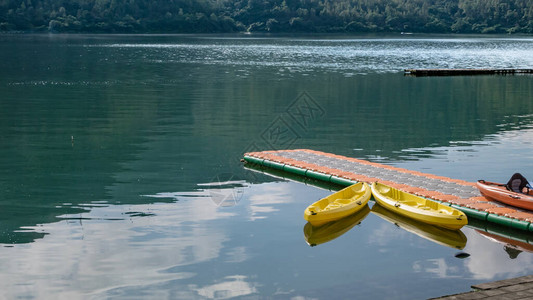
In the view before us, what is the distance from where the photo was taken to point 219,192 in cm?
3228

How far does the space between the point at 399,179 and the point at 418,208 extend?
5.51 metres

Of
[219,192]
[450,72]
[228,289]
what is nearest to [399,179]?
[219,192]

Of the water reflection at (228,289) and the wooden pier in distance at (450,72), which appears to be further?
the wooden pier in distance at (450,72)

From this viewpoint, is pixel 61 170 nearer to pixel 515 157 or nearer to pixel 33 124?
pixel 33 124

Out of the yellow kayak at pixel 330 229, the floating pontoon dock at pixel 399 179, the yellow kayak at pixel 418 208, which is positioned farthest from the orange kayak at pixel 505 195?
the yellow kayak at pixel 330 229

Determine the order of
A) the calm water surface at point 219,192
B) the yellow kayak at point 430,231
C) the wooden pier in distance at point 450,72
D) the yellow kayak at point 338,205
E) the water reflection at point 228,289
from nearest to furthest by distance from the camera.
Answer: the water reflection at point 228,289, the calm water surface at point 219,192, the yellow kayak at point 430,231, the yellow kayak at point 338,205, the wooden pier in distance at point 450,72

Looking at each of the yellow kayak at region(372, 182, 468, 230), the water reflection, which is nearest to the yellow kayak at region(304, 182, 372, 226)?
the yellow kayak at region(372, 182, 468, 230)

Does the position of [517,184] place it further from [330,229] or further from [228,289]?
[228,289]

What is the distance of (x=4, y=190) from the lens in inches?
1270

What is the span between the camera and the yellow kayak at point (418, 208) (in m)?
25.8

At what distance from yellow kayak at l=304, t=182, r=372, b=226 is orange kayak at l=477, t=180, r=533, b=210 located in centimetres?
443

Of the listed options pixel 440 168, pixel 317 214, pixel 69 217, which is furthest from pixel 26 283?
pixel 440 168

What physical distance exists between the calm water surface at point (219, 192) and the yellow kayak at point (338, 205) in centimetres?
72

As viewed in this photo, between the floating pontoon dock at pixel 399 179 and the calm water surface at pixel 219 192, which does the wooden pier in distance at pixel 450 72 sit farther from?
the floating pontoon dock at pixel 399 179
